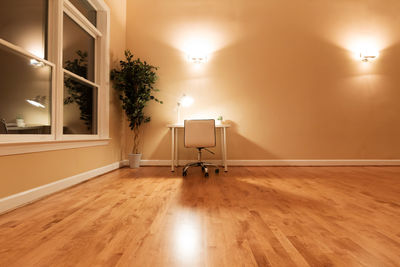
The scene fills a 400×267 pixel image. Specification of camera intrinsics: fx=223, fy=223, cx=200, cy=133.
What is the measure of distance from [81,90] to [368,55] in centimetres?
467

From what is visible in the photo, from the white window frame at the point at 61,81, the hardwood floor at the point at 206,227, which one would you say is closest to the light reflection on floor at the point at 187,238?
the hardwood floor at the point at 206,227

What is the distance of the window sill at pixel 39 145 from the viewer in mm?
1574

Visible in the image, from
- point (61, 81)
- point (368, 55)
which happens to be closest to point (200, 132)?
point (61, 81)

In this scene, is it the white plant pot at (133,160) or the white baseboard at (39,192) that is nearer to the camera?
the white baseboard at (39,192)

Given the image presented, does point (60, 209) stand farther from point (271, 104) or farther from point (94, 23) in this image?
point (271, 104)

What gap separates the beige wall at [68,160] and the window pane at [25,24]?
92 cm

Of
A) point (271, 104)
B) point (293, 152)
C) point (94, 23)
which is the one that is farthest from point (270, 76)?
point (94, 23)

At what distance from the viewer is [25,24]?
1885mm

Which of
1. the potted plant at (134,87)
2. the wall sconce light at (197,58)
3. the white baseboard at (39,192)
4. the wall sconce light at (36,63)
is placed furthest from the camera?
the wall sconce light at (197,58)

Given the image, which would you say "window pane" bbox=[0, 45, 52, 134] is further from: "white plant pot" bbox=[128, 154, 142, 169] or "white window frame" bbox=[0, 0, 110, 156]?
"white plant pot" bbox=[128, 154, 142, 169]

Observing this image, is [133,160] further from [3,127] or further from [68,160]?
[3,127]

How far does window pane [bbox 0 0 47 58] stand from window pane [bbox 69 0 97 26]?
32.6 inches

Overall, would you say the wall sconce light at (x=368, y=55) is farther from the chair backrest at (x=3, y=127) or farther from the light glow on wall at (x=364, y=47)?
the chair backrest at (x=3, y=127)

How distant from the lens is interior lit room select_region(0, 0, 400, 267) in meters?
1.13
